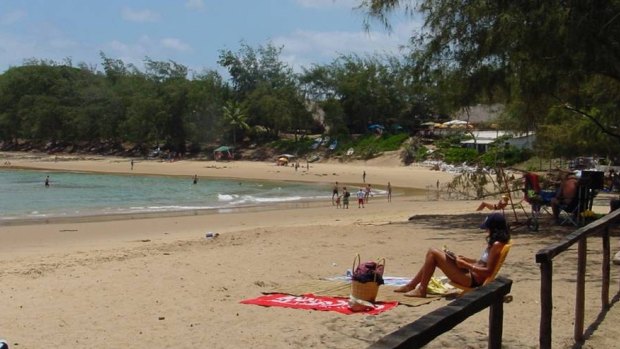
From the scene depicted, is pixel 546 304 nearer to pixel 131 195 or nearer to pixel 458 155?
pixel 131 195

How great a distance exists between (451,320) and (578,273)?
308cm

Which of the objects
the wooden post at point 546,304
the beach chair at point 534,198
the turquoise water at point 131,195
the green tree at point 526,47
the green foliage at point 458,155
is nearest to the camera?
the wooden post at point 546,304

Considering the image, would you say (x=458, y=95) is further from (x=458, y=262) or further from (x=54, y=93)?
(x=54, y=93)

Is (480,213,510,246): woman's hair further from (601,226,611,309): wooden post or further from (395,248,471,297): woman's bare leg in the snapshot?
(601,226,611,309): wooden post

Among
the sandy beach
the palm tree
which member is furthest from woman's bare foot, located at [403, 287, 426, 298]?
the palm tree

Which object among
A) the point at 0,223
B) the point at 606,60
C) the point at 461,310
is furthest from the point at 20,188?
the point at 461,310

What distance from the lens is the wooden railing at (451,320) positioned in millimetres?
2277

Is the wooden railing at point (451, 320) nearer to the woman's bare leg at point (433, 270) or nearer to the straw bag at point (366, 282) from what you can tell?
the straw bag at point (366, 282)

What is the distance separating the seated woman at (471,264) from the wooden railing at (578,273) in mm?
1129

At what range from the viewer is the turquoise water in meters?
28.3

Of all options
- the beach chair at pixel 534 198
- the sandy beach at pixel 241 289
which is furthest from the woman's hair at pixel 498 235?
the beach chair at pixel 534 198

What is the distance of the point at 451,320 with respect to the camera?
2.71 meters

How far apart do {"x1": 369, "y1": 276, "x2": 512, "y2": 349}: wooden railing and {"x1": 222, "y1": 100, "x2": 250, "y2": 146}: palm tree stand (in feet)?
222

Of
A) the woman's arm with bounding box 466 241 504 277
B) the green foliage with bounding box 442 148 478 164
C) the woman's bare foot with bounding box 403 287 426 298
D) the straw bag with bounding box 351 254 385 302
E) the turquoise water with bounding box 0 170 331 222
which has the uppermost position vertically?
the green foliage with bounding box 442 148 478 164
